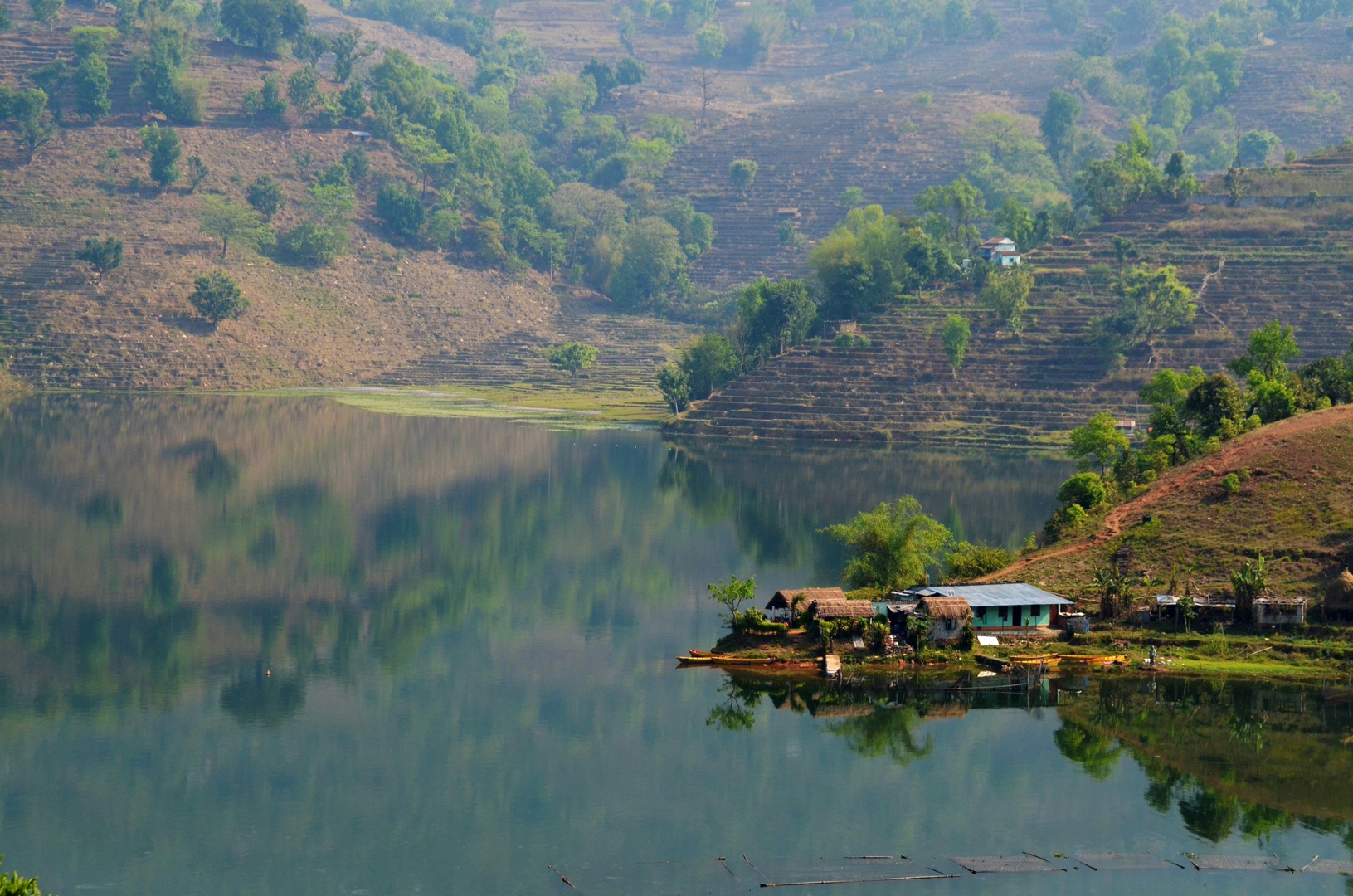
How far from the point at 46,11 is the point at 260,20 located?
16.8 meters

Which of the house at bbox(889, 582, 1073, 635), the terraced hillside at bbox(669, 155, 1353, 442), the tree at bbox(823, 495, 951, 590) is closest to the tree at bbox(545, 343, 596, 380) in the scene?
the terraced hillside at bbox(669, 155, 1353, 442)

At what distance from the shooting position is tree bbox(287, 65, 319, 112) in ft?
407

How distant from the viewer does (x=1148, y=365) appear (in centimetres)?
8006

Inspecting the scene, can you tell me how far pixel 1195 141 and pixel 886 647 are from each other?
112138 millimetres

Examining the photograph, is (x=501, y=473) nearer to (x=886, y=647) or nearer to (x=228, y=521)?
(x=228, y=521)

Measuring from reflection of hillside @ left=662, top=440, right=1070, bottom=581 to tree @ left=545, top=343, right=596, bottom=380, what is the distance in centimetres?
2426

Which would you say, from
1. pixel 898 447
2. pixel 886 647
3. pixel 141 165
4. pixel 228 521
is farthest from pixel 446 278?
pixel 886 647

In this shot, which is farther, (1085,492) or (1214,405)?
(1214,405)

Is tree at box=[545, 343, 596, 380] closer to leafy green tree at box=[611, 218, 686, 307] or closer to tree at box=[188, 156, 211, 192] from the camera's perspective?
leafy green tree at box=[611, 218, 686, 307]

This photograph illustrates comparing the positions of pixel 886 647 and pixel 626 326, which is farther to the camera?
pixel 626 326

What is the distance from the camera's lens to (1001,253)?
91.7 metres

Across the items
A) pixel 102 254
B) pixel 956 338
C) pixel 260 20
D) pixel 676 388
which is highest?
pixel 260 20

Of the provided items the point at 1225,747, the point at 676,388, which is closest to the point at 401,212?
the point at 676,388

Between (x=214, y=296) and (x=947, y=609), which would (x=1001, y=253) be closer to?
(x=214, y=296)
